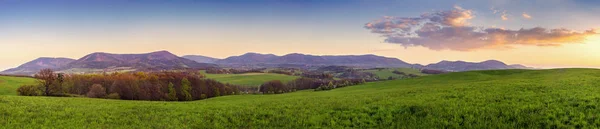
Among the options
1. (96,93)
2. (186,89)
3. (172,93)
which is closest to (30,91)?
(96,93)

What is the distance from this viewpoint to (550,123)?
13.4 metres

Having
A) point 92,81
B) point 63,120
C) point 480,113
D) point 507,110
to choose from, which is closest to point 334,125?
point 480,113

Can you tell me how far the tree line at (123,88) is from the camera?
8331 centimetres

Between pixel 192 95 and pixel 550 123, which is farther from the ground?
pixel 550 123

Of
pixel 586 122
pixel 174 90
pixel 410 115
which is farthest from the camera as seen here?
pixel 174 90

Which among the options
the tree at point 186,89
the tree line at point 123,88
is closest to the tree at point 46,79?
the tree line at point 123,88

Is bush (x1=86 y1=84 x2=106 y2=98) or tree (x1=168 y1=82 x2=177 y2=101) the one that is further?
tree (x1=168 y1=82 x2=177 y2=101)

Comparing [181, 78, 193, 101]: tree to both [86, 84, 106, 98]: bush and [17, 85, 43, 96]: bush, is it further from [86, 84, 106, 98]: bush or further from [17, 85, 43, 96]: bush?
[17, 85, 43, 96]: bush

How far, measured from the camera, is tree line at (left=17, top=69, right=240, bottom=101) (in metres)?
83.3

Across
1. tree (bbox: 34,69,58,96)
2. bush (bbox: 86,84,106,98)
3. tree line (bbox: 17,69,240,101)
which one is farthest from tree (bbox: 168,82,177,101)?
tree (bbox: 34,69,58,96)

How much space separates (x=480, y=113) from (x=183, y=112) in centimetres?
1853

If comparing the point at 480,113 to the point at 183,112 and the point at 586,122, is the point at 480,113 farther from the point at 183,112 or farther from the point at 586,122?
the point at 183,112

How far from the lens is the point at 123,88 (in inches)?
4082

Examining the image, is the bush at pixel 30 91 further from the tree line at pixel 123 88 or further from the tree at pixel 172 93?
the tree at pixel 172 93
